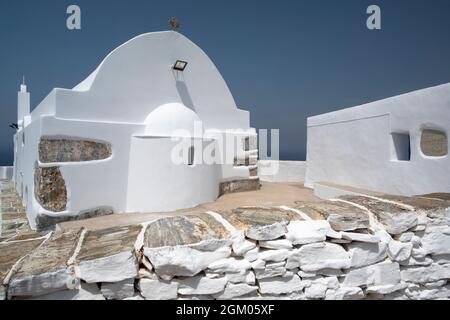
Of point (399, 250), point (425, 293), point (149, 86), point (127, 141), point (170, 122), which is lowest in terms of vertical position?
point (425, 293)

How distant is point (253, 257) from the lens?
6.29ft

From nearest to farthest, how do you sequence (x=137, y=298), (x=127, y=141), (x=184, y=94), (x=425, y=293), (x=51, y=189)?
(x=137, y=298) < (x=425, y=293) < (x=51, y=189) < (x=127, y=141) < (x=184, y=94)

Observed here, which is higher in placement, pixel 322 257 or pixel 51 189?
pixel 51 189

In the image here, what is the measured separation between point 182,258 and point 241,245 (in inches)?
17.1

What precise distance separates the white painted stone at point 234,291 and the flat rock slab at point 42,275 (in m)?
0.93

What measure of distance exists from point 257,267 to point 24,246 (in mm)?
1716

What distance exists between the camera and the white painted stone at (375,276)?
2.14 m

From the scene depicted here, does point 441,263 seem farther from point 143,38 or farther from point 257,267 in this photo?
point 143,38

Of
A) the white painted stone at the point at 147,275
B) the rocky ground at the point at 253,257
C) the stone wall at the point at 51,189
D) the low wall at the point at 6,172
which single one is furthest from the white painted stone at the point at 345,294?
the low wall at the point at 6,172

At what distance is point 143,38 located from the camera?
786 cm

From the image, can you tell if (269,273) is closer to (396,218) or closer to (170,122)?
(396,218)

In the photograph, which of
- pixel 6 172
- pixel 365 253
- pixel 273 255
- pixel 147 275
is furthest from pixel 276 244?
pixel 6 172

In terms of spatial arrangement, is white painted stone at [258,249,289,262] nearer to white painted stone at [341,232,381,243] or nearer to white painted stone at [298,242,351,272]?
white painted stone at [298,242,351,272]

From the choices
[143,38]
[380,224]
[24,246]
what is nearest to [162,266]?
[24,246]
